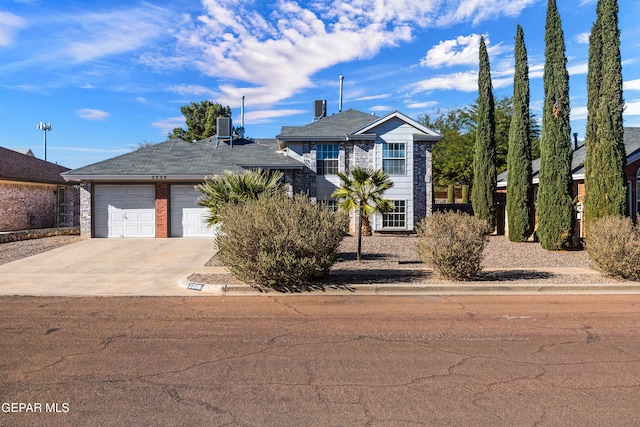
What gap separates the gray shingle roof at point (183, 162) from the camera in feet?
66.4

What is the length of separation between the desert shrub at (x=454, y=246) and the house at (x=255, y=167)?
37.8 ft

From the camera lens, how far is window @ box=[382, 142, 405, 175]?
2297 cm

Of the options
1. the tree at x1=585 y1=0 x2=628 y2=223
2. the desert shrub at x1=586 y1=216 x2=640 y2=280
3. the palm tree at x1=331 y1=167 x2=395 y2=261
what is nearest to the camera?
the desert shrub at x1=586 y1=216 x2=640 y2=280

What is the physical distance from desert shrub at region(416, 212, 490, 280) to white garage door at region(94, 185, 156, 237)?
539 inches

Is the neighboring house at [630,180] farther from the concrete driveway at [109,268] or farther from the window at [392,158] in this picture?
the concrete driveway at [109,268]

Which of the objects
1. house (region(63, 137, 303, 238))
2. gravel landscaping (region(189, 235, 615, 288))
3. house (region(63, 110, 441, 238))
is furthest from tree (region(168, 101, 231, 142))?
gravel landscaping (region(189, 235, 615, 288))

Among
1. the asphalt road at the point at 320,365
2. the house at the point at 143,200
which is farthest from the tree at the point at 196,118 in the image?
the asphalt road at the point at 320,365

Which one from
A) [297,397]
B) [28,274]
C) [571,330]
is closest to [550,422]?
[297,397]

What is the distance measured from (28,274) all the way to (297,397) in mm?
11052

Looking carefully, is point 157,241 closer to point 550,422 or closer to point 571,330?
point 571,330

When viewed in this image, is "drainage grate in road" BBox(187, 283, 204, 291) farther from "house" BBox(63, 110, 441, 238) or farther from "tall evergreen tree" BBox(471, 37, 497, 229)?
"tall evergreen tree" BBox(471, 37, 497, 229)

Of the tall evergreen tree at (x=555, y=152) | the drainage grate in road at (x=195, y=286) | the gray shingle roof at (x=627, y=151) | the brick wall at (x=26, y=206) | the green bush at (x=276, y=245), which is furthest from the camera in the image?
the brick wall at (x=26, y=206)

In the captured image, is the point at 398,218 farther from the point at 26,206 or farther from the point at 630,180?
the point at 26,206

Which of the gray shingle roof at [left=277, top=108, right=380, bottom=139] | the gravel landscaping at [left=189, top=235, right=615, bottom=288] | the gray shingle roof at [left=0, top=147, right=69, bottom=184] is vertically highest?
the gray shingle roof at [left=277, top=108, right=380, bottom=139]
